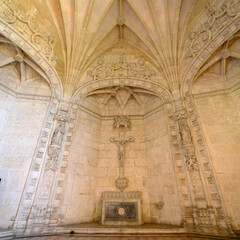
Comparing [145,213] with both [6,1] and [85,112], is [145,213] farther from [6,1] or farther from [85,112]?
[6,1]

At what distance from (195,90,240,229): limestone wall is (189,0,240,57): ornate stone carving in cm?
262

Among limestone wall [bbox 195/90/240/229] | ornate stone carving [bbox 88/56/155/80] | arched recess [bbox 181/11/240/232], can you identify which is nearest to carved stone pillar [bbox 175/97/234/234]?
arched recess [bbox 181/11/240/232]

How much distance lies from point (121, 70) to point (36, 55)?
4480 millimetres

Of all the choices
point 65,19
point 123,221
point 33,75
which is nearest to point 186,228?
point 123,221

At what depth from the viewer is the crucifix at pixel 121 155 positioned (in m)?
7.25

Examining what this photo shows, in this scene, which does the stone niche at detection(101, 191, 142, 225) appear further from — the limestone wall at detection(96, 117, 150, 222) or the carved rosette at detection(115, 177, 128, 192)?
the limestone wall at detection(96, 117, 150, 222)

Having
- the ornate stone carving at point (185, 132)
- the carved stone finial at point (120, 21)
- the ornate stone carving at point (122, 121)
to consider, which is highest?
Result: the carved stone finial at point (120, 21)

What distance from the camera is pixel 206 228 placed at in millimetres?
4938

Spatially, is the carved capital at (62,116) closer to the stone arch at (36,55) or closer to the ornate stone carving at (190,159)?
the stone arch at (36,55)

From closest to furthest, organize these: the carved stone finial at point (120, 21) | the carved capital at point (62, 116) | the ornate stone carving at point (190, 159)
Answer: the ornate stone carving at point (190, 159) → the carved capital at point (62, 116) → the carved stone finial at point (120, 21)

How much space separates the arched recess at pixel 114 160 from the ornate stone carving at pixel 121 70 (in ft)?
1.07

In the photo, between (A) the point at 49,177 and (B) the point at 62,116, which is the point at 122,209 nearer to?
(A) the point at 49,177

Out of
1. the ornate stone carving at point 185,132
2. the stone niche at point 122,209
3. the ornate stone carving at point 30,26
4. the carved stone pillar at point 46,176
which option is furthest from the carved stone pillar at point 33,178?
the ornate stone carving at point 185,132

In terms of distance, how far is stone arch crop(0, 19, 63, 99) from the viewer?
6285mm
